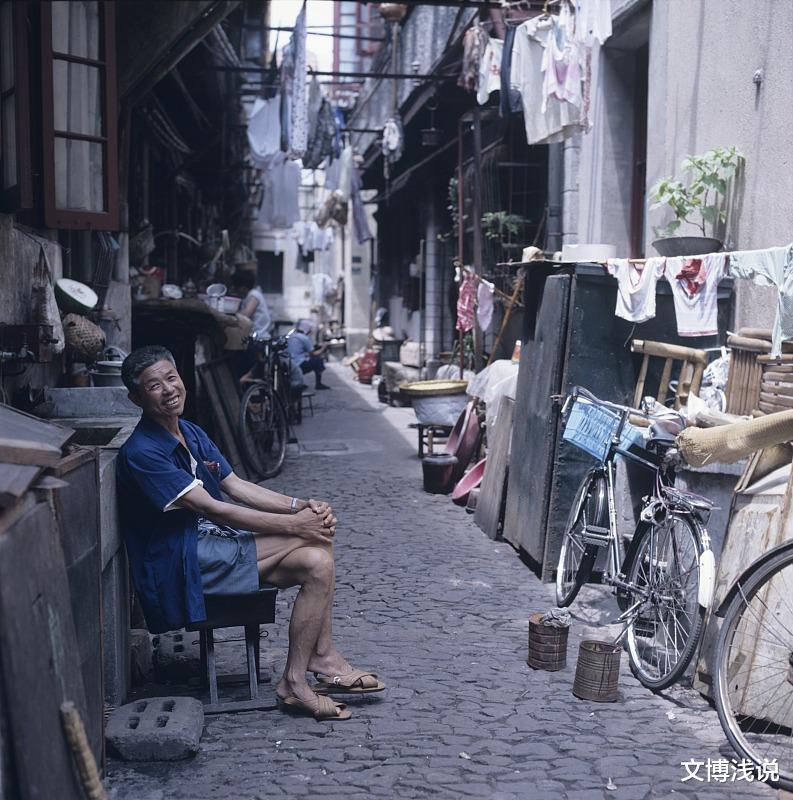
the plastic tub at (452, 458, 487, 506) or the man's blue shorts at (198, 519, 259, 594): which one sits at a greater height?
the man's blue shorts at (198, 519, 259, 594)

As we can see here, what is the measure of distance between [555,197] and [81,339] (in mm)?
6870

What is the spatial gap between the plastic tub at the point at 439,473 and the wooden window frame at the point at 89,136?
162 inches

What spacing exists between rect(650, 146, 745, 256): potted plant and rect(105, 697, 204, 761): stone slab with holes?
17.5 feet

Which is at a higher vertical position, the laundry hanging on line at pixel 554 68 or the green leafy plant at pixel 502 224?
the laundry hanging on line at pixel 554 68

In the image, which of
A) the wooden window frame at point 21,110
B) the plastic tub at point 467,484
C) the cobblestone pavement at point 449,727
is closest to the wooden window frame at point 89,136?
the wooden window frame at point 21,110

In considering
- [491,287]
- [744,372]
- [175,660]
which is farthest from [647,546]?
[491,287]

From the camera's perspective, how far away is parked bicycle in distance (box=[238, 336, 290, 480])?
10344 millimetres

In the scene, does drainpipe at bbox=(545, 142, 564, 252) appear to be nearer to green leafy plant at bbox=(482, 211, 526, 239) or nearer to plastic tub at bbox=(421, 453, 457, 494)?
green leafy plant at bbox=(482, 211, 526, 239)

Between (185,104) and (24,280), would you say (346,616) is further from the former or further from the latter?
(185,104)

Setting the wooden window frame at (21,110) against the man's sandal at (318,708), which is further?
the wooden window frame at (21,110)

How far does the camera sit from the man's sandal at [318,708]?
441 centimetres

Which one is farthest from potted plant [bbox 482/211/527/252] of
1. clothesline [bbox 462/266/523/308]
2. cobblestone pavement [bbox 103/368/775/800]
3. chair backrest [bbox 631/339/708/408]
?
cobblestone pavement [bbox 103/368/775/800]

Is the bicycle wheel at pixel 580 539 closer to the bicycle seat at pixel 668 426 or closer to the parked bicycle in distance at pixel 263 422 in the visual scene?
the bicycle seat at pixel 668 426

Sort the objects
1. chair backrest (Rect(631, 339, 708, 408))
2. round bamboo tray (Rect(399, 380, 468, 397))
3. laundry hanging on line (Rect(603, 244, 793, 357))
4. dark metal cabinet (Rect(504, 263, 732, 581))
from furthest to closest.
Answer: round bamboo tray (Rect(399, 380, 468, 397))
dark metal cabinet (Rect(504, 263, 732, 581))
chair backrest (Rect(631, 339, 708, 408))
laundry hanging on line (Rect(603, 244, 793, 357))
